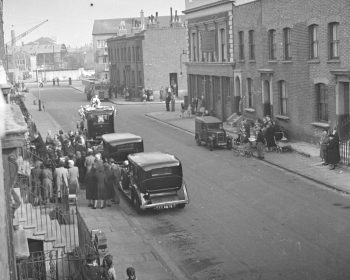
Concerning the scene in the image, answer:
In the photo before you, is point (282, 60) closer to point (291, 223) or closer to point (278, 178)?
point (278, 178)

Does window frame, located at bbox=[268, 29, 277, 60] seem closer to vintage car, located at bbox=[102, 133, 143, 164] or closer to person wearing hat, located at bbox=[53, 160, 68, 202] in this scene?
vintage car, located at bbox=[102, 133, 143, 164]

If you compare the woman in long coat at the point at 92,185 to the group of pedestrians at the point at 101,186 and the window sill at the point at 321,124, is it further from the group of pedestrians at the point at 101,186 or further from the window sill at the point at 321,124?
the window sill at the point at 321,124

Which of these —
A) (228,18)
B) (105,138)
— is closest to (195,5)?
(228,18)

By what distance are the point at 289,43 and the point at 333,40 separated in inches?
169

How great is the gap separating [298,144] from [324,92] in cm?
290

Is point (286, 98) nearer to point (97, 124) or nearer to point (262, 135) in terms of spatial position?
point (262, 135)

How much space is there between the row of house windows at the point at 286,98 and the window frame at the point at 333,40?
1.58 metres

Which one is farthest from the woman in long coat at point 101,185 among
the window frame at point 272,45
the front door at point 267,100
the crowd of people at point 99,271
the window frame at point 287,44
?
the front door at point 267,100

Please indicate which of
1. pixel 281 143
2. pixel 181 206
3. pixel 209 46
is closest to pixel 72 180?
pixel 181 206

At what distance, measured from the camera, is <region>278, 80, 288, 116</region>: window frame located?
31.7 metres

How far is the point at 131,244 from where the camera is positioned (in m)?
15.6

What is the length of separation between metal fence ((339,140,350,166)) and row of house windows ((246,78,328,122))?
2656 mm

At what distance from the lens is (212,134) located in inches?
1185

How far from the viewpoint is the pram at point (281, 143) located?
28275 mm
